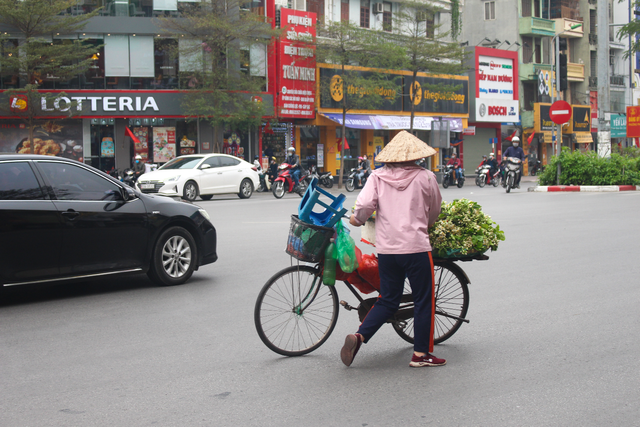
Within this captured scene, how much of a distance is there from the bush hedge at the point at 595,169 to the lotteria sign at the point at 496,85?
795 inches

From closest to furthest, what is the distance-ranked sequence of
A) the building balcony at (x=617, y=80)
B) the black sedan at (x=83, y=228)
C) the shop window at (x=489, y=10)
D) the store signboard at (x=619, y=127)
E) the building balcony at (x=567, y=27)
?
the black sedan at (x=83, y=228) < the store signboard at (x=619, y=127) < the shop window at (x=489, y=10) < the building balcony at (x=567, y=27) < the building balcony at (x=617, y=80)

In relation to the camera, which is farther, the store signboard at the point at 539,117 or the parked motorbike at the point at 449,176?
the store signboard at the point at 539,117

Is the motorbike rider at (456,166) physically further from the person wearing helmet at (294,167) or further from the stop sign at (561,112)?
the person wearing helmet at (294,167)

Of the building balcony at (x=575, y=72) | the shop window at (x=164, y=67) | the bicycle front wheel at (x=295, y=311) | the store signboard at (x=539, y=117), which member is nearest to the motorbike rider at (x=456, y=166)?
the shop window at (x=164, y=67)

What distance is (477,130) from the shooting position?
157 ft

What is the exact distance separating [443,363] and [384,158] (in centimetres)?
152

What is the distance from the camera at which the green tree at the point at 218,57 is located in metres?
29.5

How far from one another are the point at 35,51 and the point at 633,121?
80.7 feet

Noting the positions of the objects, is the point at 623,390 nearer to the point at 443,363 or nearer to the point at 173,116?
the point at 443,363

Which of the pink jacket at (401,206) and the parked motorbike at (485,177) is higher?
the parked motorbike at (485,177)

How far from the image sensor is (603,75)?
25.6 metres

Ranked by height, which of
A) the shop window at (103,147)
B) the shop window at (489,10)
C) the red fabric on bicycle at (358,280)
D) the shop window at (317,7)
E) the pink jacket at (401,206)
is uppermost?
the shop window at (489,10)

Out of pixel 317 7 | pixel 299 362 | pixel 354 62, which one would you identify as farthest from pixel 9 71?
pixel 299 362

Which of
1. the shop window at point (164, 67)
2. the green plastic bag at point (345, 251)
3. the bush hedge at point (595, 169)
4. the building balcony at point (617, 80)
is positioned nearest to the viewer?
the green plastic bag at point (345, 251)
